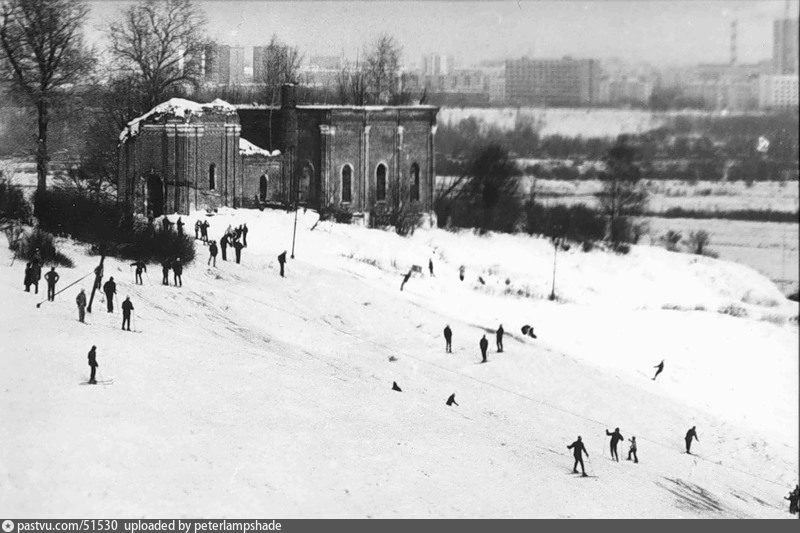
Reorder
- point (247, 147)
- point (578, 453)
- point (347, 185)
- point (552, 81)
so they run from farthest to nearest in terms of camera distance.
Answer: point (347, 185) → point (552, 81) → point (247, 147) → point (578, 453)

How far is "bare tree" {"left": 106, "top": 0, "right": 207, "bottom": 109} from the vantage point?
1040 centimetres

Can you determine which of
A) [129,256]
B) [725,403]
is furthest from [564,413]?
[129,256]

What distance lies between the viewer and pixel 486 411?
977cm

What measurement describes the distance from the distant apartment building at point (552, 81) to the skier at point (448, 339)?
256cm

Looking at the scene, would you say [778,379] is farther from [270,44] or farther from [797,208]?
[270,44]

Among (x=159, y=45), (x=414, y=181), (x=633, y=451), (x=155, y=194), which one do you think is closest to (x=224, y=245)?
(x=155, y=194)

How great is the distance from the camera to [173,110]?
34.2 feet

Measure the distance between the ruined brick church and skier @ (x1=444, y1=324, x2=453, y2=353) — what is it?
65.8 inches

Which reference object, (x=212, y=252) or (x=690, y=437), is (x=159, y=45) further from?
(x=690, y=437)

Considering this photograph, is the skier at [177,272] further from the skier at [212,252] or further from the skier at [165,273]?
the skier at [212,252]

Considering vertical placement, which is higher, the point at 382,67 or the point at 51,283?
the point at 382,67

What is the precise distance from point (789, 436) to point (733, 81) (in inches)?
119

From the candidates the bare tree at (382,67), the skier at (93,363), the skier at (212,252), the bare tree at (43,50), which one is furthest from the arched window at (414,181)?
the skier at (93,363)

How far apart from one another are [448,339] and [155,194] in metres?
2.73
